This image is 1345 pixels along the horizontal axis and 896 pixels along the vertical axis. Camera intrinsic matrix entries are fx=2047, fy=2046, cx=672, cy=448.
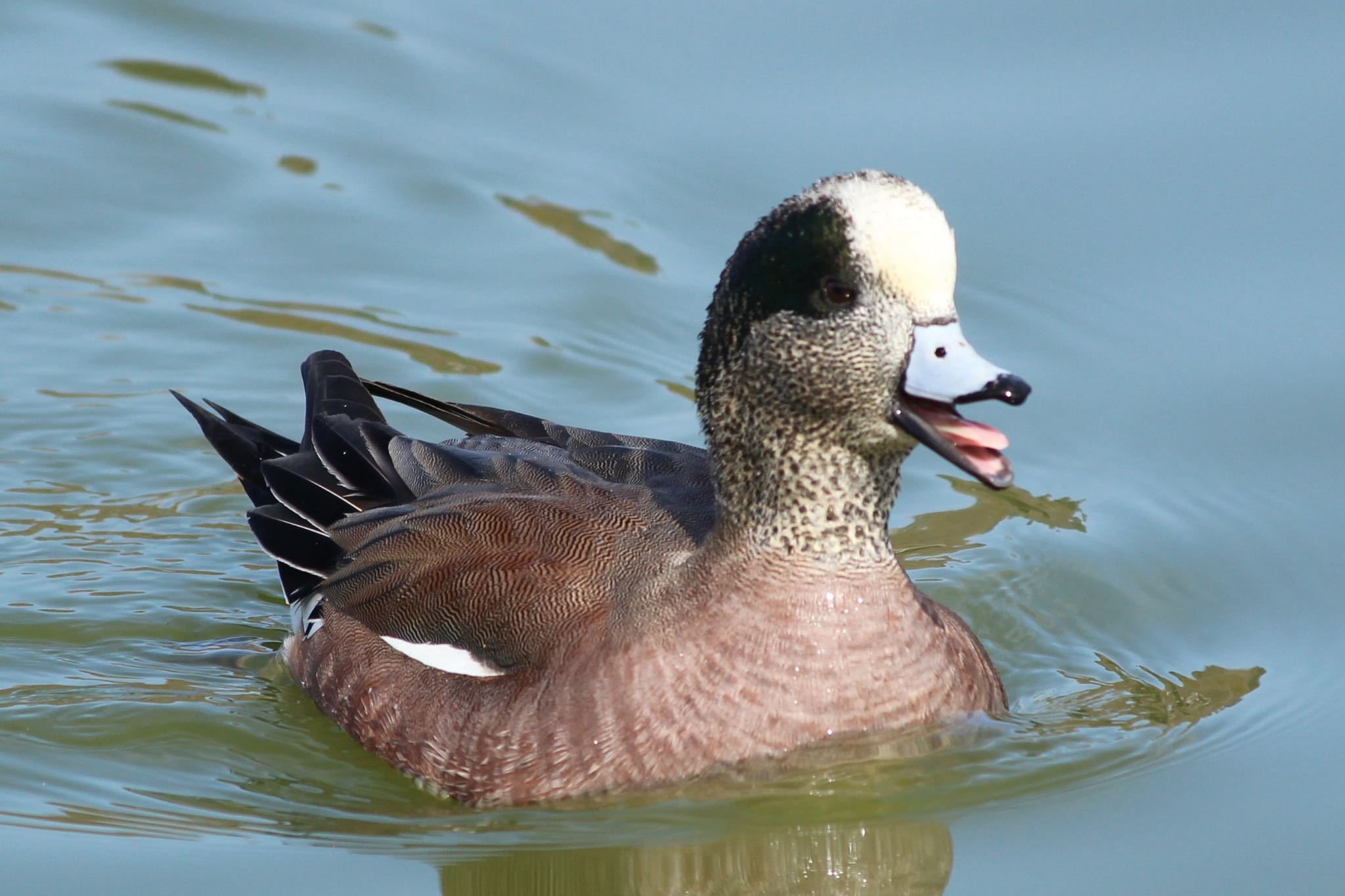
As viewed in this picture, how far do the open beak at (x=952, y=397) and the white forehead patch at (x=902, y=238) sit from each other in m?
0.08

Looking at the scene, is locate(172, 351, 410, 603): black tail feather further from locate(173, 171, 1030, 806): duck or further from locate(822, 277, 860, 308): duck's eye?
locate(822, 277, 860, 308): duck's eye

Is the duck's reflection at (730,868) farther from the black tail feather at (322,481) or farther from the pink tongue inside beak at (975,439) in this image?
the black tail feather at (322,481)

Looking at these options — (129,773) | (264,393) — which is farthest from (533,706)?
(264,393)

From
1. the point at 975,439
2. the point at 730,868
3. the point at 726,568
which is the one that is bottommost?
the point at 730,868

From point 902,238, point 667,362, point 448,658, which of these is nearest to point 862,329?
point 902,238

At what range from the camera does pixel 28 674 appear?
6.78 metres

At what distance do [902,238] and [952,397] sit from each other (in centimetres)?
42

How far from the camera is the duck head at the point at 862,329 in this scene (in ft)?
17.1

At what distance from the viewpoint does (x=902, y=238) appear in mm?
5180

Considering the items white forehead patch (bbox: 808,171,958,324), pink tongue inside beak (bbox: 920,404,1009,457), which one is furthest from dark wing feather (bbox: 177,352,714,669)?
white forehead patch (bbox: 808,171,958,324)

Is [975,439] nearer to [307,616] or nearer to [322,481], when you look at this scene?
[322,481]

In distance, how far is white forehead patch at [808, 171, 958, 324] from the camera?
5188 mm

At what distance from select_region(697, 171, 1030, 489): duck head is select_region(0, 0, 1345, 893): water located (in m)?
0.97

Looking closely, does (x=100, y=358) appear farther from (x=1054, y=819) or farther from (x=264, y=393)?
(x=1054, y=819)
